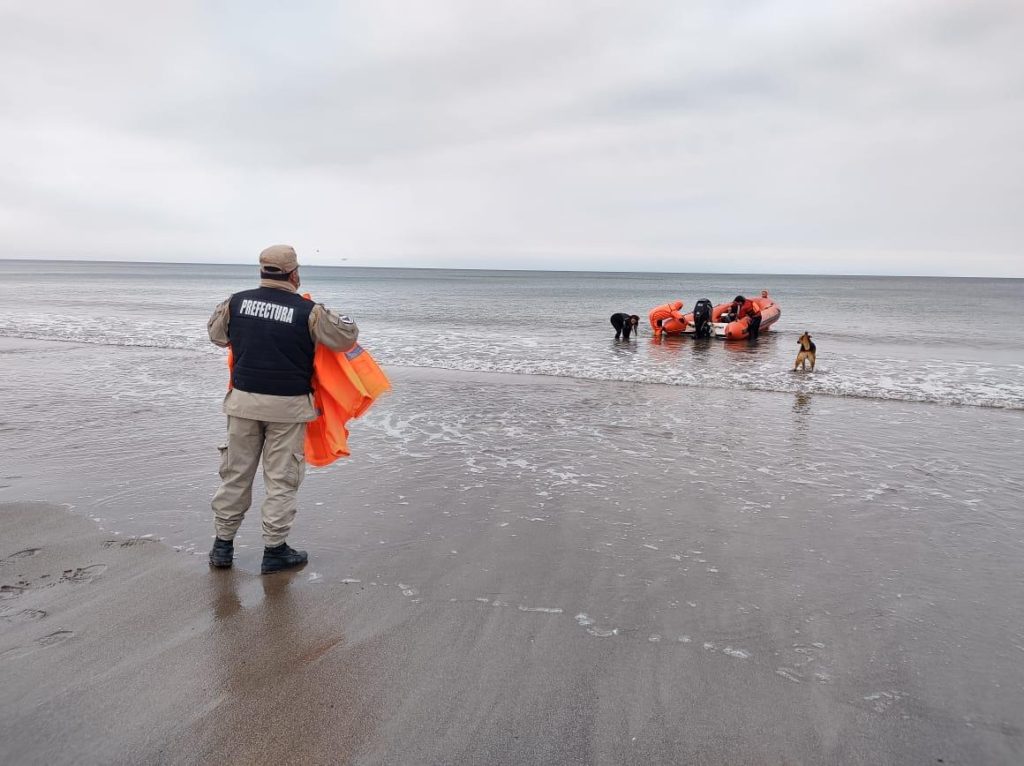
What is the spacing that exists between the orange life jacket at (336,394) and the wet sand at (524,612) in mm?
734

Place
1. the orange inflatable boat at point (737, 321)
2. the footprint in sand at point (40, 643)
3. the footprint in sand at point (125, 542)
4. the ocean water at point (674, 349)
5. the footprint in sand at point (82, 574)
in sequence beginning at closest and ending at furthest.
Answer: the footprint in sand at point (40, 643), the footprint in sand at point (82, 574), the footprint in sand at point (125, 542), the ocean water at point (674, 349), the orange inflatable boat at point (737, 321)

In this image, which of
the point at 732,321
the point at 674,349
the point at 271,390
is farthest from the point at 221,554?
the point at 732,321

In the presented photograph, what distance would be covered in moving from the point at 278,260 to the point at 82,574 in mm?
2216

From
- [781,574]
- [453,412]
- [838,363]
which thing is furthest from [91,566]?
[838,363]

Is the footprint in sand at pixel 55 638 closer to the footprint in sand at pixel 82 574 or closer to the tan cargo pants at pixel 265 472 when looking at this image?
the footprint in sand at pixel 82 574

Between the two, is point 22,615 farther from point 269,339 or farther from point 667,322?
point 667,322

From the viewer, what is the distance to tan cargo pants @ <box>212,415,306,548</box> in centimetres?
398

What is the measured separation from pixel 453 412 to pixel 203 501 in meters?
4.39

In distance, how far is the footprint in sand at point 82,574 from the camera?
3.82 meters

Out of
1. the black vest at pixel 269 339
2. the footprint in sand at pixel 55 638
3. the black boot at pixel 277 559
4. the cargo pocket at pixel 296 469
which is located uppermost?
the black vest at pixel 269 339

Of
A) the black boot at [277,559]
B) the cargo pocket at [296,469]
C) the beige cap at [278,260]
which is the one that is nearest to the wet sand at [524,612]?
the black boot at [277,559]

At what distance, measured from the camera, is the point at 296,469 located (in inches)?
159

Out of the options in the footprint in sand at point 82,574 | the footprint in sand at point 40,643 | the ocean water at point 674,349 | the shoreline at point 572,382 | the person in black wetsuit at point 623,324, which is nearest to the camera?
the footprint in sand at point 40,643

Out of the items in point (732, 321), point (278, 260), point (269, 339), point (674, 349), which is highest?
point (278, 260)
